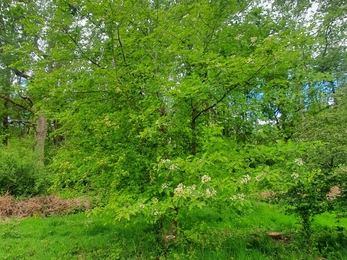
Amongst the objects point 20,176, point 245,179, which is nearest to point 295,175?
point 245,179

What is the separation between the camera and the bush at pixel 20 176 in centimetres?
789

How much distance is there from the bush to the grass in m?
2.60

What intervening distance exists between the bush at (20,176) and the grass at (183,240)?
260 cm

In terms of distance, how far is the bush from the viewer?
789cm

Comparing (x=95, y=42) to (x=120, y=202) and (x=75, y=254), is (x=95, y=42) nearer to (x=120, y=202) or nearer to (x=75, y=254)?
(x=120, y=202)

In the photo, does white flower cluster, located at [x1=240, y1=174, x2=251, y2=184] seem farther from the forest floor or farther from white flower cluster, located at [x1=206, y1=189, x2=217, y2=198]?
the forest floor

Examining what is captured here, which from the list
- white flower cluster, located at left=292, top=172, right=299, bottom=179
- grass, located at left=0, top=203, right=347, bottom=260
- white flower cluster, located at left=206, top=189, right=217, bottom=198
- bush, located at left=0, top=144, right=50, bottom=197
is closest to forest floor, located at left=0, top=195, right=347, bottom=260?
grass, located at left=0, top=203, right=347, bottom=260

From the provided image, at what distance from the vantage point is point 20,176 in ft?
26.9

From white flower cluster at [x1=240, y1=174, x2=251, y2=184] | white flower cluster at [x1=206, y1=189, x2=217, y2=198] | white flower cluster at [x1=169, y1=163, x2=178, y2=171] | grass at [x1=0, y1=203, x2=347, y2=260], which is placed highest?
white flower cluster at [x1=169, y1=163, x2=178, y2=171]

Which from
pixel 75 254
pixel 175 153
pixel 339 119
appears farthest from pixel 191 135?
pixel 75 254

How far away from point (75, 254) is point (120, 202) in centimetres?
169

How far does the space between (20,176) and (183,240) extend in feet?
22.6

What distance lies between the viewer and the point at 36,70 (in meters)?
3.66

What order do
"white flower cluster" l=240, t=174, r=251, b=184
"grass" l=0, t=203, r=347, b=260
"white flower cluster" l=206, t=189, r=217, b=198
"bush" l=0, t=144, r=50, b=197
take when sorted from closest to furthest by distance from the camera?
"white flower cluster" l=206, t=189, r=217, b=198
"white flower cluster" l=240, t=174, r=251, b=184
"grass" l=0, t=203, r=347, b=260
"bush" l=0, t=144, r=50, b=197
